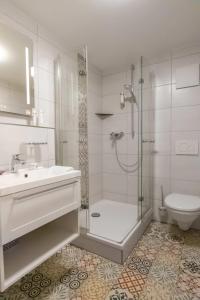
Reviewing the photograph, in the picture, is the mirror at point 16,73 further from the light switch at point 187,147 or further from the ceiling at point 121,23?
the light switch at point 187,147

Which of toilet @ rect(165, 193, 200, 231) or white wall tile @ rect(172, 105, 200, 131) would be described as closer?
toilet @ rect(165, 193, 200, 231)

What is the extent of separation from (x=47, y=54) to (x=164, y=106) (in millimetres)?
1522

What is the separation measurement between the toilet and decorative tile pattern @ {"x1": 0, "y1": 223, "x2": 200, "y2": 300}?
11.0 inches

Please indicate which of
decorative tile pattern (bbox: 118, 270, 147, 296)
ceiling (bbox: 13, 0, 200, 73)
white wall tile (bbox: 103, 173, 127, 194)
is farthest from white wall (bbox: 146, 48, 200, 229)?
decorative tile pattern (bbox: 118, 270, 147, 296)

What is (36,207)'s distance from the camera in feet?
3.45

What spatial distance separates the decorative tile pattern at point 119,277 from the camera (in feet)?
4.09

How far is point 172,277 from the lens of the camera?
1401 mm

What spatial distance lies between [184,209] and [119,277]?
0.86 meters

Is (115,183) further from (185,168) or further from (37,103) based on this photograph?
(37,103)

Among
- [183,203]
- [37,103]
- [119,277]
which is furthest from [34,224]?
[183,203]

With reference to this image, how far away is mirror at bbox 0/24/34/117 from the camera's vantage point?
1455 millimetres

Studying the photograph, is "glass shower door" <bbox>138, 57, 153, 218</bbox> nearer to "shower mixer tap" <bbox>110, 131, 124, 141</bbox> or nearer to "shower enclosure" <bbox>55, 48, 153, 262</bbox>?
"shower enclosure" <bbox>55, 48, 153, 262</bbox>

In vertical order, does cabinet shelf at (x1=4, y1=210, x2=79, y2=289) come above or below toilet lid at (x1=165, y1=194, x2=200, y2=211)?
below

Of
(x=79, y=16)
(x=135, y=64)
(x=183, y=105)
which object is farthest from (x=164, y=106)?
(x=79, y=16)
